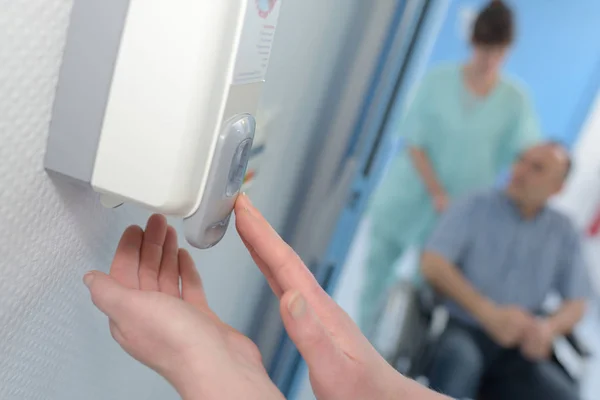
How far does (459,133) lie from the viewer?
1.74m

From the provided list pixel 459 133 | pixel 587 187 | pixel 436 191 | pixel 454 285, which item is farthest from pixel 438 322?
pixel 587 187

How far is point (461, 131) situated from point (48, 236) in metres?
1.58

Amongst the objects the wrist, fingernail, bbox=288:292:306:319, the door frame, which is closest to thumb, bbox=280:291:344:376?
fingernail, bbox=288:292:306:319

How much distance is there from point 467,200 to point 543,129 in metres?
0.86

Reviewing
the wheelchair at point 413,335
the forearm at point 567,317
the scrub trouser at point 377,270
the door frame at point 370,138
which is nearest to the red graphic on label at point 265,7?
the door frame at point 370,138

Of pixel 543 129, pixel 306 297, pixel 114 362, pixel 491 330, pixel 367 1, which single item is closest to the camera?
pixel 306 297

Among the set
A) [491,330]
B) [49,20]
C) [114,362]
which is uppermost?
[49,20]

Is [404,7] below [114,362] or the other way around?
the other way around

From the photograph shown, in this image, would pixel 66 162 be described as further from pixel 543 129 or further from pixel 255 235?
pixel 543 129

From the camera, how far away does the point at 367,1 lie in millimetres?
914

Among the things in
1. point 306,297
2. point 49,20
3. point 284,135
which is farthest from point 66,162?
point 284,135

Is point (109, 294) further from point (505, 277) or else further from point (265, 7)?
point (505, 277)

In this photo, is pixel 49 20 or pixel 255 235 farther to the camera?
pixel 255 235

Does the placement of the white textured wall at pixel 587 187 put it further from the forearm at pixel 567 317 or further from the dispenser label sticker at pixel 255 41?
the dispenser label sticker at pixel 255 41
